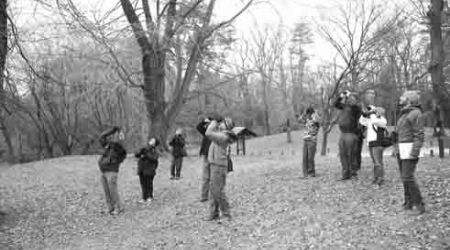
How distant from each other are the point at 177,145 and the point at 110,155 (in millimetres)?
3337

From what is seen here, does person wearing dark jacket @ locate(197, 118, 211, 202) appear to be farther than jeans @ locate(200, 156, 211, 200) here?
No

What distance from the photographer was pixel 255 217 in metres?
6.57

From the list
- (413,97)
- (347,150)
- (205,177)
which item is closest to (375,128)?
(347,150)

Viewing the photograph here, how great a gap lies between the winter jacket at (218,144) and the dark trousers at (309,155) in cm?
269

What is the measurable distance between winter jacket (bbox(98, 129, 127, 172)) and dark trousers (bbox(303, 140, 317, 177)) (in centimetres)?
398

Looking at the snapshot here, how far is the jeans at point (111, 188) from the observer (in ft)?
25.6

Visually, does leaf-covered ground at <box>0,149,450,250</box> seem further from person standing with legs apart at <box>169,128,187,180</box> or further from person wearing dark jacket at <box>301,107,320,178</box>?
person standing with legs apart at <box>169,128,187,180</box>

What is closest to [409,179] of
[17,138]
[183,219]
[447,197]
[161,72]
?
[447,197]

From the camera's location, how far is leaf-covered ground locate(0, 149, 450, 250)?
520cm

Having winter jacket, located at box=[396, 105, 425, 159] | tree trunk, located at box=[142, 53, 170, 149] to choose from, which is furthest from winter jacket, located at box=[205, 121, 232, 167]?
tree trunk, located at box=[142, 53, 170, 149]

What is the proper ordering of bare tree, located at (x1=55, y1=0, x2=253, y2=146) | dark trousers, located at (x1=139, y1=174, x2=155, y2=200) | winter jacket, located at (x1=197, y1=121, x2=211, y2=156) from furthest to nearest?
bare tree, located at (x1=55, y1=0, x2=253, y2=146) → dark trousers, located at (x1=139, y1=174, x2=155, y2=200) → winter jacket, located at (x1=197, y1=121, x2=211, y2=156)

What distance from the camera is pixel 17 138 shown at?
33.0 metres

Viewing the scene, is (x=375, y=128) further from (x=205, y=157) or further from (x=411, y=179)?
(x=205, y=157)

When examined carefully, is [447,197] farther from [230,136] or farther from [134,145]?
[134,145]
